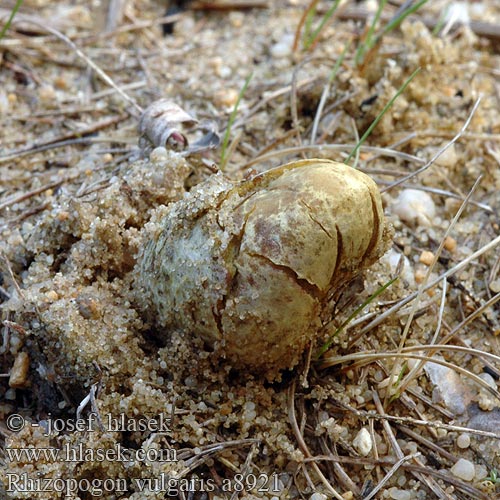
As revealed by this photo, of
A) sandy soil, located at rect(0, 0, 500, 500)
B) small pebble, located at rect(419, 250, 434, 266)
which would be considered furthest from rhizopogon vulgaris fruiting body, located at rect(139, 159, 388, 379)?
small pebble, located at rect(419, 250, 434, 266)

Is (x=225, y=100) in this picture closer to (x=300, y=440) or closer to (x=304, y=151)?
(x=304, y=151)

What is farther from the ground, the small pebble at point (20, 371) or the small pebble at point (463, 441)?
the small pebble at point (20, 371)

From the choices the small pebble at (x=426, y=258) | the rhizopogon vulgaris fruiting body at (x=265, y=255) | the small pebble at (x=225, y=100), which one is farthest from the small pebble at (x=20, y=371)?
the small pebble at (x=225, y=100)

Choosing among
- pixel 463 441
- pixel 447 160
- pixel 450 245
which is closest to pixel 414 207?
pixel 450 245

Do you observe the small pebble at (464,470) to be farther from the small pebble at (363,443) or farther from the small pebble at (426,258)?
the small pebble at (426,258)

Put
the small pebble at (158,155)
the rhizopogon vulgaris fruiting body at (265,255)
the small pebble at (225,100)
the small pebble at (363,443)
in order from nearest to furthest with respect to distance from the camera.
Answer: the rhizopogon vulgaris fruiting body at (265,255), the small pebble at (363,443), the small pebble at (158,155), the small pebble at (225,100)

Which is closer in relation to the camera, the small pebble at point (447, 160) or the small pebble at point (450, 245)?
the small pebble at point (450, 245)

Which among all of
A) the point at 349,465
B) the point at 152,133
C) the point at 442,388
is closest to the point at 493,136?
the point at 442,388
